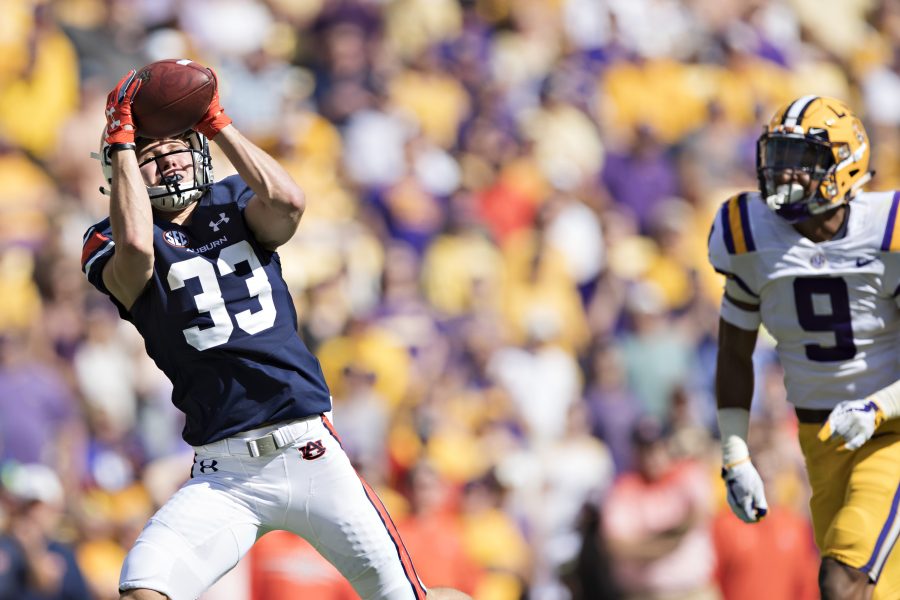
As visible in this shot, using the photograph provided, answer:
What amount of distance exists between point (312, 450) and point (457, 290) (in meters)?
4.92

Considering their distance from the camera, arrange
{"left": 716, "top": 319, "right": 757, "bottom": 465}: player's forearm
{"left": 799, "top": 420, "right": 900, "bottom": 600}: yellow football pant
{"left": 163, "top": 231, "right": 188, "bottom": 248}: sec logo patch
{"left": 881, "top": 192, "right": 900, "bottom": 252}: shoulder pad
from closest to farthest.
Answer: {"left": 163, "top": 231, "right": 188, "bottom": 248}: sec logo patch < {"left": 799, "top": 420, "right": 900, "bottom": 600}: yellow football pant < {"left": 881, "top": 192, "right": 900, "bottom": 252}: shoulder pad < {"left": 716, "top": 319, "right": 757, "bottom": 465}: player's forearm

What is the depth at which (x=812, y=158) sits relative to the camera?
4.87 meters

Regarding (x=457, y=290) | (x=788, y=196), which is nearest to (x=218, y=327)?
(x=788, y=196)

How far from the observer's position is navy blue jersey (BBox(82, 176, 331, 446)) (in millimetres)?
4410

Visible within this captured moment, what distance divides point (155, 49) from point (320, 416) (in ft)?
19.0

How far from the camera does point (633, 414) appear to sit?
8.67m

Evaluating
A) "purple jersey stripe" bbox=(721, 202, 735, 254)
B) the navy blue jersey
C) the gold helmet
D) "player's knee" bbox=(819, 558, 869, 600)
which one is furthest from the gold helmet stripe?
the navy blue jersey

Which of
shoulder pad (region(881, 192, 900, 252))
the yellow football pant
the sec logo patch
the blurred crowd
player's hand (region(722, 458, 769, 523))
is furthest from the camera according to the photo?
the blurred crowd

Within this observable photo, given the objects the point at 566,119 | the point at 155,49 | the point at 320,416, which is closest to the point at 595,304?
the point at 566,119

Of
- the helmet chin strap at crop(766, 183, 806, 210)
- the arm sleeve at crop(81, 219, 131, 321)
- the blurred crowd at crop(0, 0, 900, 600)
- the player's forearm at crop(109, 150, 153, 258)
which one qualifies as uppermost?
the player's forearm at crop(109, 150, 153, 258)

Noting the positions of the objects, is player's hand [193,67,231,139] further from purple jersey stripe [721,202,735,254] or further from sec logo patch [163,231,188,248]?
purple jersey stripe [721,202,735,254]

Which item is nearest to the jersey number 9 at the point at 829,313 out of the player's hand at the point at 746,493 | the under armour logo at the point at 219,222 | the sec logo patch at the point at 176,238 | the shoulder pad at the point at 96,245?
the player's hand at the point at 746,493

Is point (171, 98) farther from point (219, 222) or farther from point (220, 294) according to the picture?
point (220, 294)

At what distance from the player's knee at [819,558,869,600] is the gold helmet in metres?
1.20
